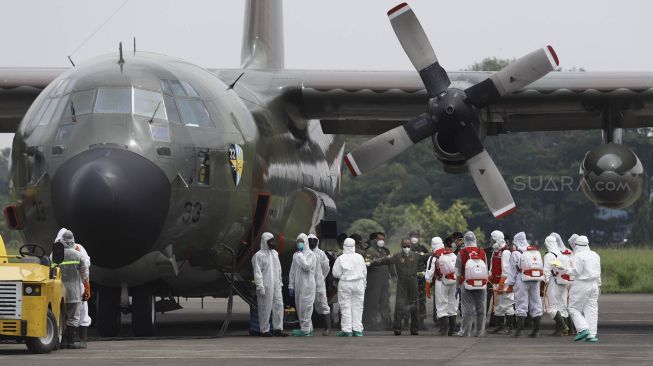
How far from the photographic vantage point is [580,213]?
80.5m

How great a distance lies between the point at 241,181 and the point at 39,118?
9.45 ft

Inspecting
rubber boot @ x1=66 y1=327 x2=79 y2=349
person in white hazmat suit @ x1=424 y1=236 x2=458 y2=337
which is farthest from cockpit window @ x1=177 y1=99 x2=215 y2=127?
person in white hazmat suit @ x1=424 y1=236 x2=458 y2=337

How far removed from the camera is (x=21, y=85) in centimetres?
2283

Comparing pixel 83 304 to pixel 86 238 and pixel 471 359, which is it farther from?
pixel 471 359

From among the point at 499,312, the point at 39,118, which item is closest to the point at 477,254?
the point at 499,312

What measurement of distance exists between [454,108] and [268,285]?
409cm

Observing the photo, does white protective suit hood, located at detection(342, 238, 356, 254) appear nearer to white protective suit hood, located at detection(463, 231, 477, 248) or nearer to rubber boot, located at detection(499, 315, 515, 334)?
white protective suit hood, located at detection(463, 231, 477, 248)

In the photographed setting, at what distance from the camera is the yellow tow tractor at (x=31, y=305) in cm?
1549

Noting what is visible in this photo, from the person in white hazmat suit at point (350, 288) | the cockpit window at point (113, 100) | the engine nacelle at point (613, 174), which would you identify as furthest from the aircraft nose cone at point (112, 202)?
the engine nacelle at point (613, 174)

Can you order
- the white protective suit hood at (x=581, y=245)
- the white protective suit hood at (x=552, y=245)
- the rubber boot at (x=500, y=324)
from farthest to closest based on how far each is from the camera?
the rubber boot at (x=500, y=324), the white protective suit hood at (x=552, y=245), the white protective suit hood at (x=581, y=245)

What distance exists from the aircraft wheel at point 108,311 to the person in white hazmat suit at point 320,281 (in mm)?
3217

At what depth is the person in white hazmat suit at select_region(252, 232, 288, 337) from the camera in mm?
19500

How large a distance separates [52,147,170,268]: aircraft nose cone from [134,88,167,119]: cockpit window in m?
0.91

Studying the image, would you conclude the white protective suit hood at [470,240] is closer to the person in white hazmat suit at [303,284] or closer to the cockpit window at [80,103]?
the person in white hazmat suit at [303,284]
